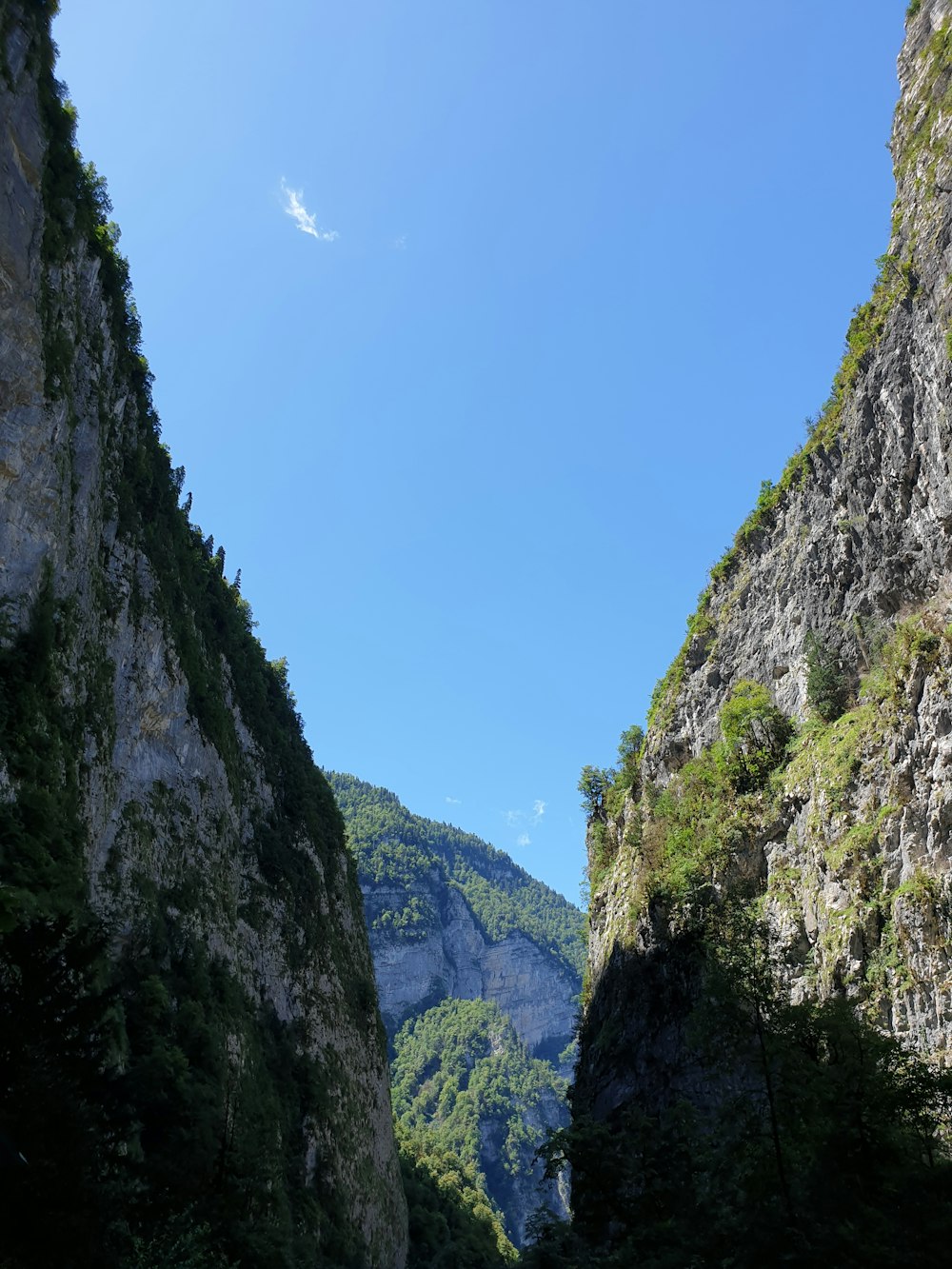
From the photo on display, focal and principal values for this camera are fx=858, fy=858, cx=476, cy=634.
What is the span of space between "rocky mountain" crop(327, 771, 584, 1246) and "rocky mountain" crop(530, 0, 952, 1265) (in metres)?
93.8

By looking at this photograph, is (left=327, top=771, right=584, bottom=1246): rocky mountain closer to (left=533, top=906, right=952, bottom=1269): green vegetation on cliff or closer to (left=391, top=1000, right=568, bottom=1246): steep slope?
(left=391, top=1000, right=568, bottom=1246): steep slope

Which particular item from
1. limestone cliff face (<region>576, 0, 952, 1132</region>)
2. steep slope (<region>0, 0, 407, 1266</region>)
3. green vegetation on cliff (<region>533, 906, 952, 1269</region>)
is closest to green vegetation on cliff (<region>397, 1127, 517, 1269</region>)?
steep slope (<region>0, 0, 407, 1266</region>)

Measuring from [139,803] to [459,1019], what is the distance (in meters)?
157

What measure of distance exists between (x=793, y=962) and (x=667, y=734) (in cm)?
2094

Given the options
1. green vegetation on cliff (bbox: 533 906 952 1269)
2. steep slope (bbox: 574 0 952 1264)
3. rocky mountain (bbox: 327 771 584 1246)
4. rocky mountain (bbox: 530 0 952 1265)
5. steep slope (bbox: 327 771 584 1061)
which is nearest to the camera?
green vegetation on cliff (bbox: 533 906 952 1269)

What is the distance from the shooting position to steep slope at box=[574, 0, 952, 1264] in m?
20.0

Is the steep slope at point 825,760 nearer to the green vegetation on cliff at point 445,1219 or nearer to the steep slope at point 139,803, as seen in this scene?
the steep slope at point 139,803

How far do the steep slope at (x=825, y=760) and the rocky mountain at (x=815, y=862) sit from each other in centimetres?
10

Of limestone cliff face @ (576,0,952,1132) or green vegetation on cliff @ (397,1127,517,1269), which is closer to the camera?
limestone cliff face @ (576,0,952,1132)

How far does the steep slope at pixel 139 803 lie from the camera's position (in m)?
19.4

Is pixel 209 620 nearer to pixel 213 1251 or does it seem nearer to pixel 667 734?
pixel 667 734

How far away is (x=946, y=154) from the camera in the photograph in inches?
1126

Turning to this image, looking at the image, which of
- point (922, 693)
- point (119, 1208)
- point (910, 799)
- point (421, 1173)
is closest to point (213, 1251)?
point (119, 1208)

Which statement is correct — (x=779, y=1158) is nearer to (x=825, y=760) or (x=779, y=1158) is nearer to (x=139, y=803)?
(x=825, y=760)
